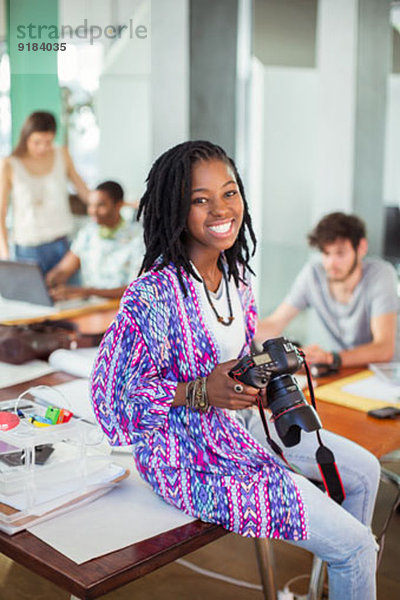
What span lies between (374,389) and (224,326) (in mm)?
794

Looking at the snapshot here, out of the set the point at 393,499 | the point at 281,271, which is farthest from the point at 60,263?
the point at 393,499

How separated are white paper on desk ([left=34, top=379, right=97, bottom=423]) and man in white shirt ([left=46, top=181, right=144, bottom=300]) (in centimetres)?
132

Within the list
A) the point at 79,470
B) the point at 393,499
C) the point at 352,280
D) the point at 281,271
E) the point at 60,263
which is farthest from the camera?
the point at 281,271

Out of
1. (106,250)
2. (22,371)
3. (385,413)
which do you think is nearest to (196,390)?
(385,413)

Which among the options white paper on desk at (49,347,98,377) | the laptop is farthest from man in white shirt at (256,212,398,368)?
the laptop

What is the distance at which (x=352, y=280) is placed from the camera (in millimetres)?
2869

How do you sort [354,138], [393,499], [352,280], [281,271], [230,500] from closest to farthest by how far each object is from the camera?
[230,500], [393,499], [352,280], [354,138], [281,271]

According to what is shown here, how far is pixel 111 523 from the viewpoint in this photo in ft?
5.01

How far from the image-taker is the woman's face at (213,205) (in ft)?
5.40

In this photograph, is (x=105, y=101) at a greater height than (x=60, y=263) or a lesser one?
greater

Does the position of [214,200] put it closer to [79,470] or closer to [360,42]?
[79,470]

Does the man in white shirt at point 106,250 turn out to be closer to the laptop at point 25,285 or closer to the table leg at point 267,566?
the laptop at point 25,285

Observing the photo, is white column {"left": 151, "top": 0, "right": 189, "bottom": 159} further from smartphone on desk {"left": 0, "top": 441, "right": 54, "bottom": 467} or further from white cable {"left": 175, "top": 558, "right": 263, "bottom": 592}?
smartphone on desk {"left": 0, "top": 441, "right": 54, "bottom": 467}

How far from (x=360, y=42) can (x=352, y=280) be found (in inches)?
77.9
